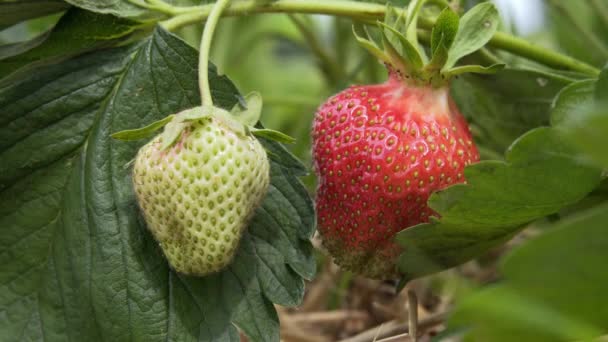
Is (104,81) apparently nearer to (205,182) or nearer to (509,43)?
(205,182)

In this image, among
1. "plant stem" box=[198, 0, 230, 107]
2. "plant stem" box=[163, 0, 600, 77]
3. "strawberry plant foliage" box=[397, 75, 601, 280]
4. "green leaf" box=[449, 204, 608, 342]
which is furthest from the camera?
"plant stem" box=[163, 0, 600, 77]

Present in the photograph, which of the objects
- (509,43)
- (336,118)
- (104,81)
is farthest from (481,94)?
(104,81)

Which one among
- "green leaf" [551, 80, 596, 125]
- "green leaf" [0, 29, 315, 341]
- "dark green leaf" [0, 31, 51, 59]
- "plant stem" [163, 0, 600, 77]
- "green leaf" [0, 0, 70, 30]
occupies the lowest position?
"green leaf" [0, 29, 315, 341]

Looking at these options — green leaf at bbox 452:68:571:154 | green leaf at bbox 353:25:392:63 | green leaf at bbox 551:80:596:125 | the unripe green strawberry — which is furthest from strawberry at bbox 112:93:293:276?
green leaf at bbox 452:68:571:154

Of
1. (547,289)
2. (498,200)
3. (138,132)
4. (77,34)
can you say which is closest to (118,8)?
(77,34)

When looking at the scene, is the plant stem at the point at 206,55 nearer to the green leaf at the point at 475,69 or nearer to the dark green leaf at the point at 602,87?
the green leaf at the point at 475,69

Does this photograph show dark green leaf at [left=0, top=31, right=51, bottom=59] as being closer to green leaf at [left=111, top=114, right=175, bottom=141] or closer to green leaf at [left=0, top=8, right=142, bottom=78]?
green leaf at [left=0, top=8, right=142, bottom=78]
